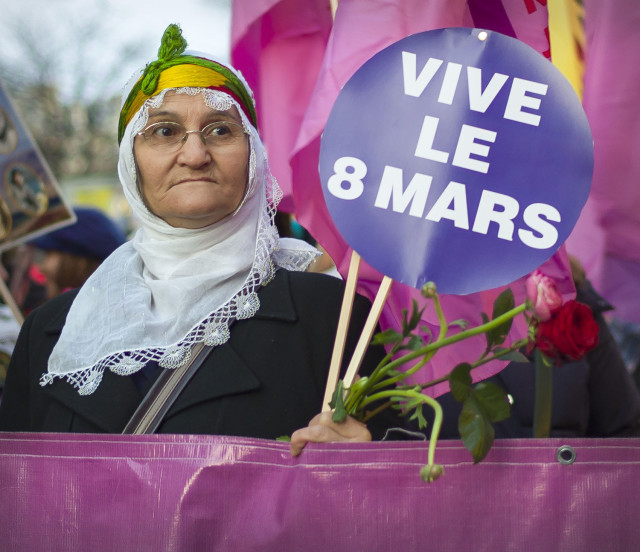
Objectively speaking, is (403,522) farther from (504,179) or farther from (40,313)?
(40,313)

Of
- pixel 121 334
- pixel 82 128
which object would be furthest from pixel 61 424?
pixel 82 128

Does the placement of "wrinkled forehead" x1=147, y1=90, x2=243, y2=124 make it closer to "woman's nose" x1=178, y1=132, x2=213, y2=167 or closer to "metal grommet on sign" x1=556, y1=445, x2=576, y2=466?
"woman's nose" x1=178, y1=132, x2=213, y2=167

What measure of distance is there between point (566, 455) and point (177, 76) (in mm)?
1292

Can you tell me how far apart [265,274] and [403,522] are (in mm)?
795

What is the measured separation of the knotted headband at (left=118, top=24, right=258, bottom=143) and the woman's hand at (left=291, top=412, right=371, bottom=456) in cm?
96

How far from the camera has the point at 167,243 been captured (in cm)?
235

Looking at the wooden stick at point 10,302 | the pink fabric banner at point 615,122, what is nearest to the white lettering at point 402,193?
the pink fabric banner at point 615,122

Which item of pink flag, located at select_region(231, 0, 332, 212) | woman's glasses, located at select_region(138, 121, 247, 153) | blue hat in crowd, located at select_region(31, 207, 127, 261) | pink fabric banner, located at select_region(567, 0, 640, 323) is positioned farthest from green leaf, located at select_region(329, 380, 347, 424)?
blue hat in crowd, located at select_region(31, 207, 127, 261)

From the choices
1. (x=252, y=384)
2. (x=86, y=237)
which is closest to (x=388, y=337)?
(x=252, y=384)

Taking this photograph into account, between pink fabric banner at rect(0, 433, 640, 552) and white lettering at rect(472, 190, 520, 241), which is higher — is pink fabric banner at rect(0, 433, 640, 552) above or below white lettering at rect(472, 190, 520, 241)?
below

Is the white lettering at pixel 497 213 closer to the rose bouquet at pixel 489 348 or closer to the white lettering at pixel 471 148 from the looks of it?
the white lettering at pixel 471 148

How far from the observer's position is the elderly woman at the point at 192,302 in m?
2.12

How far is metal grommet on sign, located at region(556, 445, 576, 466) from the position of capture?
1731 mm

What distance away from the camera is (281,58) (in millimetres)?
2826
